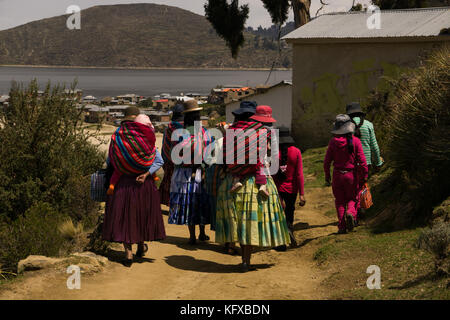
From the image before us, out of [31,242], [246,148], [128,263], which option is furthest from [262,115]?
[31,242]

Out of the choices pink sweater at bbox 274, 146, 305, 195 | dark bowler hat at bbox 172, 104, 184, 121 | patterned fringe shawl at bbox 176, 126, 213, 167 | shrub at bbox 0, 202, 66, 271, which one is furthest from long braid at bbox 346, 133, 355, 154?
shrub at bbox 0, 202, 66, 271

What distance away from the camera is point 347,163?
28.0ft

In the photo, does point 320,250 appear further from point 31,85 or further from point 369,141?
point 31,85

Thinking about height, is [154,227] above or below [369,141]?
below

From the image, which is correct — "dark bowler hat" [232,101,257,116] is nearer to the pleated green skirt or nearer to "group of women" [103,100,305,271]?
"group of women" [103,100,305,271]

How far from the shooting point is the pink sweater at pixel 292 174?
852 centimetres

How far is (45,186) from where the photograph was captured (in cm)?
1082

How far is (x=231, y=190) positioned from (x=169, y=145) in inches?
84.8

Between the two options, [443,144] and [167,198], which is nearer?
[443,144]

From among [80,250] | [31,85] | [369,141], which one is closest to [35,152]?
[31,85]

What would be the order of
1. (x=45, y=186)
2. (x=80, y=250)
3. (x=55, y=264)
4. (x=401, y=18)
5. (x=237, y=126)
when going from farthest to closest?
(x=401, y=18) < (x=45, y=186) < (x=80, y=250) < (x=237, y=126) < (x=55, y=264)

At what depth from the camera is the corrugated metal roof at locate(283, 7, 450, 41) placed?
1686 cm

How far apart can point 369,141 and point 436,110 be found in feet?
3.48

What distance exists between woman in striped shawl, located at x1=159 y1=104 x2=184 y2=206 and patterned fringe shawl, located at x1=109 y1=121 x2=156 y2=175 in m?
1.42
